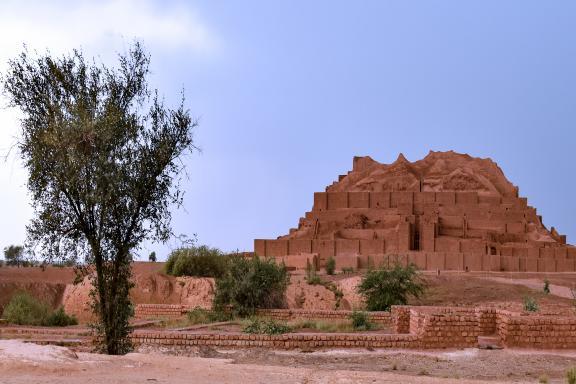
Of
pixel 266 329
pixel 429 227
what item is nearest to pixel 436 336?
pixel 266 329

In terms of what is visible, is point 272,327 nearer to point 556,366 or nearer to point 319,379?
point 556,366

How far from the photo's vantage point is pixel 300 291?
31.6 meters

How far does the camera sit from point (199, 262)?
1328 inches

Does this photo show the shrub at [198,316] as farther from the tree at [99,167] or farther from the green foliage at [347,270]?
the green foliage at [347,270]

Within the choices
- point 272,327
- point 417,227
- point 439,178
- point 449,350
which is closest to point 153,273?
point 272,327

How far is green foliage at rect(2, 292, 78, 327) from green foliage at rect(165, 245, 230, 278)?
9.47 meters

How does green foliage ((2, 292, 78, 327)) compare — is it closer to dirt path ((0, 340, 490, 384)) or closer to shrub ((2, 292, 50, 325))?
shrub ((2, 292, 50, 325))

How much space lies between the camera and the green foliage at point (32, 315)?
74.7 feet

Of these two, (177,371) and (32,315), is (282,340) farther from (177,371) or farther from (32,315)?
(32,315)

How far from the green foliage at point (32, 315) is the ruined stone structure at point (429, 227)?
31.2m

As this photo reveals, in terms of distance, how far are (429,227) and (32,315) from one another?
40557 mm

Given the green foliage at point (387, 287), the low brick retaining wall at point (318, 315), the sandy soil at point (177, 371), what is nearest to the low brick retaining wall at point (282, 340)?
the sandy soil at point (177, 371)

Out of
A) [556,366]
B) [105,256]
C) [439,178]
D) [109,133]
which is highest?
[439,178]

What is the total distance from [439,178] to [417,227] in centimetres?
1545
